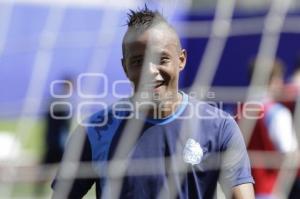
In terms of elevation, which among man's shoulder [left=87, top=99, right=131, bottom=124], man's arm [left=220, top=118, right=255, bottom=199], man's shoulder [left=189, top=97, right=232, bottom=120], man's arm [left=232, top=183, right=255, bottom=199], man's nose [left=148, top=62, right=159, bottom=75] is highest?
man's nose [left=148, top=62, right=159, bottom=75]

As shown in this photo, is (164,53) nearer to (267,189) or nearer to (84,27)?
(267,189)

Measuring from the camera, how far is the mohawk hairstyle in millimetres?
1613

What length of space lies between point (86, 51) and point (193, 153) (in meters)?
1.33

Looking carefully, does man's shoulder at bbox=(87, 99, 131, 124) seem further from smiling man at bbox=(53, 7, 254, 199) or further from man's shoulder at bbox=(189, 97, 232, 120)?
man's shoulder at bbox=(189, 97, 232, 120)

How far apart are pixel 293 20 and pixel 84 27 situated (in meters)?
0.78

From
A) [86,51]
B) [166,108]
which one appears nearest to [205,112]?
[166,108]

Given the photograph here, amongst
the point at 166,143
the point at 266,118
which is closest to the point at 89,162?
the point at 166,143

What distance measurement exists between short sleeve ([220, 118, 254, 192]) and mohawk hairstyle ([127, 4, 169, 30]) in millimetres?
228

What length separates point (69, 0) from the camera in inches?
101

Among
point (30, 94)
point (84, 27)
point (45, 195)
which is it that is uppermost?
point (84, 27)

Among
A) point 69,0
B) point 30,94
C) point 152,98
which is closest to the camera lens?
point 152,98


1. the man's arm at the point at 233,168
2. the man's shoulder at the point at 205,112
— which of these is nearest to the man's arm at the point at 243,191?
the man's arm at the point at 233,168

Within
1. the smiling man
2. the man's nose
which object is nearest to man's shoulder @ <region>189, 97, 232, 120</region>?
the smiling man

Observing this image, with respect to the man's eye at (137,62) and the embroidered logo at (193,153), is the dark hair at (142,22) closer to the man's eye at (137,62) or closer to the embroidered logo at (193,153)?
the man's eye at (137,62)
